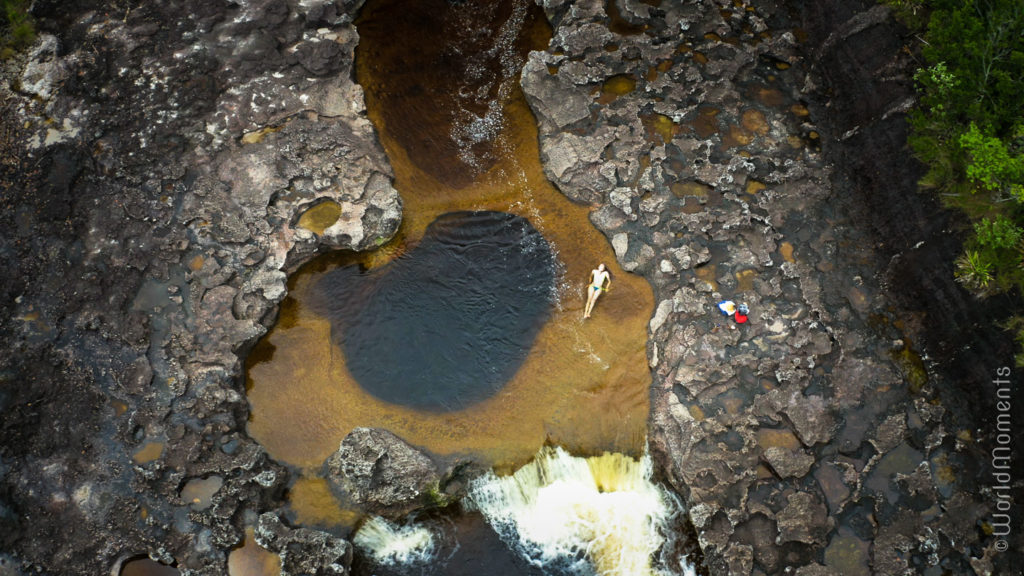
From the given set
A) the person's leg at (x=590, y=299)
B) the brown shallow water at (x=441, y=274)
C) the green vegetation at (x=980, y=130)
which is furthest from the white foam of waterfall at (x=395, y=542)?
the green vegetation at (x=980, y=130)

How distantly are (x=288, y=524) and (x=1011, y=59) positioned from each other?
1333cm

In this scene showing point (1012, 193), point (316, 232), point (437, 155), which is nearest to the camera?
point (1012, 193)

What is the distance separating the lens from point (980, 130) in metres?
10.2

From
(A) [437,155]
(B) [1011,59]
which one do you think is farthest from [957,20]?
(A) [437,155]

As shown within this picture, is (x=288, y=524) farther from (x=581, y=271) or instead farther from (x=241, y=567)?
(x=581, y=271)

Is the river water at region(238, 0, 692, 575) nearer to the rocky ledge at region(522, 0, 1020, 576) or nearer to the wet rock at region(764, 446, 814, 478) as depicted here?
the rocky ledge at region(522, 0, 1020, 576)

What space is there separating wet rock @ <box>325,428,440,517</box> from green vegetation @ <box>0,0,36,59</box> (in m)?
9.97

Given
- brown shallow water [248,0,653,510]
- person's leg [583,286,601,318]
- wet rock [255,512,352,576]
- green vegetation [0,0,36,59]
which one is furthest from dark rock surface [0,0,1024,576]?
person's leg [583,286,601,318]

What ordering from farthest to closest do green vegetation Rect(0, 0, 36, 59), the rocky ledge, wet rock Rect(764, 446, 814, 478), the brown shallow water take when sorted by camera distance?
green vegetation Rect(0, 0, 36, 59)
the brown shallow water
wet rock Rect(764, 446, 814, 478)
the rocky ledge

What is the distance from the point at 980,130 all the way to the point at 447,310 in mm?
9199

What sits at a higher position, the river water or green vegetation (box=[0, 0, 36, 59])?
green vegetation (box=[0, 0, 36, 59])

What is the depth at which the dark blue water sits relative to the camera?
11.3 m

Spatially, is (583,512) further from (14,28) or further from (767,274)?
(14,28)

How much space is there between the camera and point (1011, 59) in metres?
9.91
